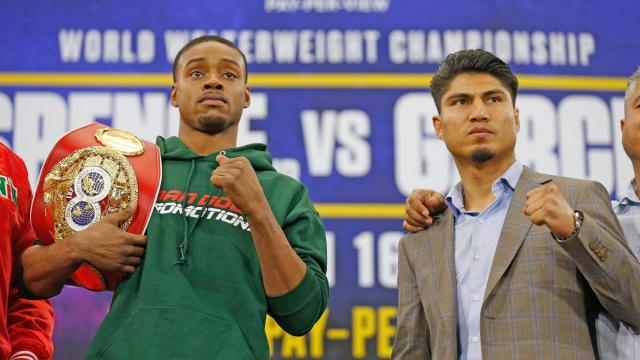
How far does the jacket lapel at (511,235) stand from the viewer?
1505mm

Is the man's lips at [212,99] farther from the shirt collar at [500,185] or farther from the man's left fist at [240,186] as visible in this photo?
the shirt collar at [500,185]

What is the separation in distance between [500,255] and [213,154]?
0.60m

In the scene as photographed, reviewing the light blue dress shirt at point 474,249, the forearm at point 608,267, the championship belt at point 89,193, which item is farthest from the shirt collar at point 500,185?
the championship belt at point 89,193

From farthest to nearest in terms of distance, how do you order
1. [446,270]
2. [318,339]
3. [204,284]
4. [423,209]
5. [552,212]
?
[318,339]
[423,209]
[446,270]
[204,284]
[552,212]

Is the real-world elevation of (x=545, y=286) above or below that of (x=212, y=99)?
below

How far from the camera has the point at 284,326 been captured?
60.3 inches

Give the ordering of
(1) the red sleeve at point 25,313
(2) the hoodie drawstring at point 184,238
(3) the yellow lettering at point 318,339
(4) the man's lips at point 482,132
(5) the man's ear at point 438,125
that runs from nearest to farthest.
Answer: (2) the hoodie drawstring at point 184,238, (1) the red sleeve at point 25,313, (4) the man's lips at point 482,132, (5) the man's ear at point 438,125, (3) the yellow lettering at point 318,339

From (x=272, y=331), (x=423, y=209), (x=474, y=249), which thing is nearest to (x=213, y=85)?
(x=423, y=209)

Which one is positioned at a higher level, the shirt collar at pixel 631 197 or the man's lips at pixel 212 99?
the man's lips at pixel 212 99

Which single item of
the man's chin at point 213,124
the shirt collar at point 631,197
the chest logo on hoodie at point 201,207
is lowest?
the chest logo on hoodie at point 201,207

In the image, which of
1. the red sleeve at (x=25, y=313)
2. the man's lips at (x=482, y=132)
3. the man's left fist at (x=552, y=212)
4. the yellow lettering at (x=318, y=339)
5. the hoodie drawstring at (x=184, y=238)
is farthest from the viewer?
the yellow lettering at (x=318, y=339)

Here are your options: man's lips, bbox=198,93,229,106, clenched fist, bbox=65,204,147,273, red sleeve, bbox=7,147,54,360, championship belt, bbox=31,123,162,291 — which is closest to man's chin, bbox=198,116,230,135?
man's lips, bbox=198,93,229,106

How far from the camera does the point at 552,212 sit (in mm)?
1362

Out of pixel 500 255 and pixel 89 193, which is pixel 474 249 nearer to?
pixel 500 255
